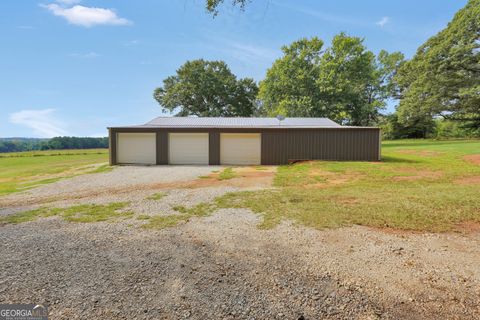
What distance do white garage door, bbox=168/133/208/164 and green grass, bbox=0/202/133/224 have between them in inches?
350

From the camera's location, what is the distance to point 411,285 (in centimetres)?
243

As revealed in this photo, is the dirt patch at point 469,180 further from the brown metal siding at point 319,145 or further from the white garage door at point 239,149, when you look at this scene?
the white garage door at point 239,149

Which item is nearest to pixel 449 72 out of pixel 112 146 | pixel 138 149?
pixel 138 149

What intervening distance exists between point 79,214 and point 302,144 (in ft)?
36.9

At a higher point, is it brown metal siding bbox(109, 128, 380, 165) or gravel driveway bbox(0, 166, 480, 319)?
brown metal siding bbox(109, 128, 380, 165)

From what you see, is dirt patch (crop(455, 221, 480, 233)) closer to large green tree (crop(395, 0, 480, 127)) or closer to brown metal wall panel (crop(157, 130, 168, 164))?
brown metal wall panel (crop(157, 130, 168, 164))

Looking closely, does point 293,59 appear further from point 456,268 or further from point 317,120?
point 456,268

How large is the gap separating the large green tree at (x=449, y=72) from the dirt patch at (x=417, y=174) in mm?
18353

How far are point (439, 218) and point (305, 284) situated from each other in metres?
3.33

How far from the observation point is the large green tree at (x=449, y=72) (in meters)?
21.8

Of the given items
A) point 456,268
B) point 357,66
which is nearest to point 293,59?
point 357,66

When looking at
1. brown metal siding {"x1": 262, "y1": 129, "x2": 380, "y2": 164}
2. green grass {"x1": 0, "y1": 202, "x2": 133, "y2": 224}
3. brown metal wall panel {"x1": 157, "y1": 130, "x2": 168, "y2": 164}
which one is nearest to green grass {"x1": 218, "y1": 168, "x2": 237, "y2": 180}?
brown metal siding {"x1": 262, "y1": 129, "x2": 380, "y2": 164}

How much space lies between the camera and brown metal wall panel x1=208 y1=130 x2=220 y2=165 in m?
14.3

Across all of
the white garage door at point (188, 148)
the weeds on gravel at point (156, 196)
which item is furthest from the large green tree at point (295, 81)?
the weeds on gravel at point (156, 196)
